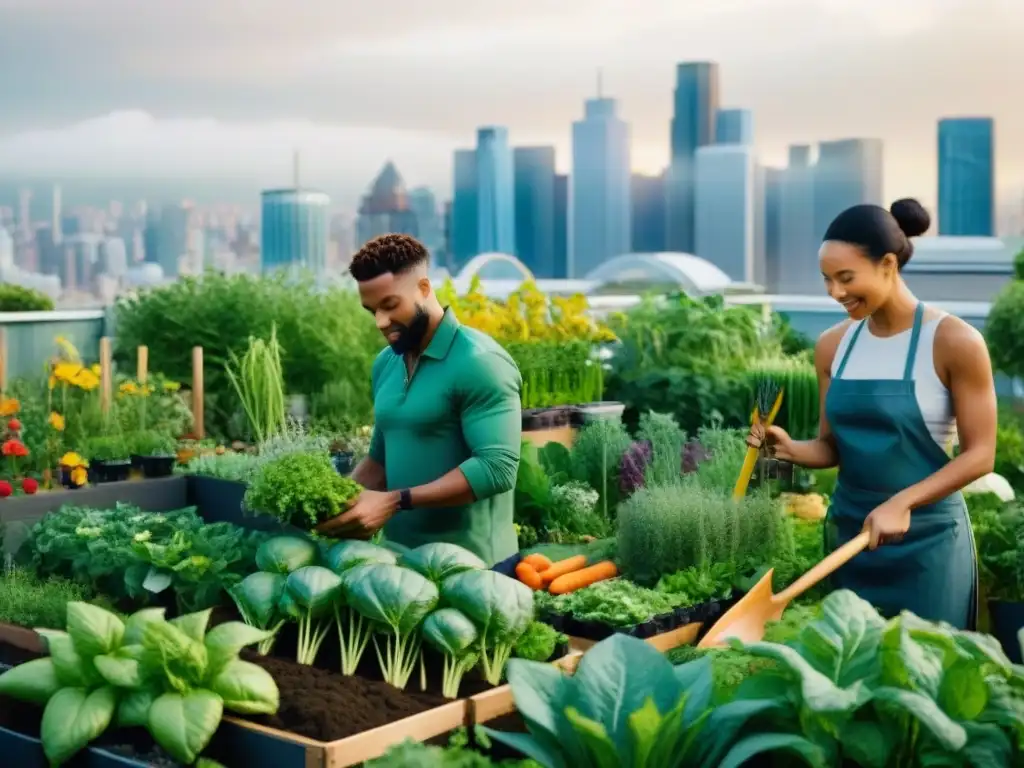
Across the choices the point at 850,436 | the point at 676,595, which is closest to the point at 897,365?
the point at 850,436

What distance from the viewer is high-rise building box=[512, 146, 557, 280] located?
60403 millimetres

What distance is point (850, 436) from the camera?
9.74 ft

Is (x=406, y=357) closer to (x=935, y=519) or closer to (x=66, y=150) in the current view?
(x=935, y=519)

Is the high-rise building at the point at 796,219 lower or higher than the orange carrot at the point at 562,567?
higher

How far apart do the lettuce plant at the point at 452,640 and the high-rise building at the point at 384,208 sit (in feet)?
168

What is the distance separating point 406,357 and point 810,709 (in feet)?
5.18

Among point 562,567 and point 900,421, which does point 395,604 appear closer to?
point 900,421

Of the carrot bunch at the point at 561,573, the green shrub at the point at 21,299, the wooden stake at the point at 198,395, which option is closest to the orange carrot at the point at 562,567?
the carrot bunch at the point at 561,573

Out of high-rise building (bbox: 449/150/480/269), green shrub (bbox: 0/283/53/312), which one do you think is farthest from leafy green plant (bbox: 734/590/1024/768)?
high-rise building (bbox: 449/150/480/269)

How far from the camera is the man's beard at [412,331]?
3.02 meters

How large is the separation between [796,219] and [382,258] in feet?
180

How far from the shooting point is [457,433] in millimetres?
3102

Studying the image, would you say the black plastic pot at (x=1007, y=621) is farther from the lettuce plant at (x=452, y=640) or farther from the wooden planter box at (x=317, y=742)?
the wooden planter box at (x=317, y=742)

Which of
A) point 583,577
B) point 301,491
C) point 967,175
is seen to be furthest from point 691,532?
point 967,175
